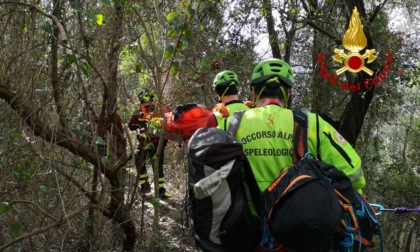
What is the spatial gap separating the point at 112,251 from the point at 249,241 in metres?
2.59

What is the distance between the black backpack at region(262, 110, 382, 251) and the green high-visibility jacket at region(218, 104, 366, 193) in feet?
0.67

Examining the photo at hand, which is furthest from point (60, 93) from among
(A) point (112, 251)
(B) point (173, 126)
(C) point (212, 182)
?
(C) point (212, 182)

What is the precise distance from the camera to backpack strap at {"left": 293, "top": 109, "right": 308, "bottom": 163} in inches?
93.8

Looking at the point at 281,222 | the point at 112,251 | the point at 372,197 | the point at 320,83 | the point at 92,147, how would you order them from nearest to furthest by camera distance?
the point at 281,222 < the point at 92,147 < the point at 112,251 < the point at 320,83 < the point at 372,197

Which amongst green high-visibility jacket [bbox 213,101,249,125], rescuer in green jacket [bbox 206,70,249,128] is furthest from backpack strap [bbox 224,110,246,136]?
rescuer in green jacket [bbox 206,70,249,128]

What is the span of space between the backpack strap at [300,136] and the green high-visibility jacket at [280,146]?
0.02 m

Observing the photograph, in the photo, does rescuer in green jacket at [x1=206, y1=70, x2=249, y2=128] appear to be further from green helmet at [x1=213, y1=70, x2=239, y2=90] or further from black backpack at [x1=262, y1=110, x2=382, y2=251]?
black backpack at [x1=262, y1=110, x2=382, y2=251]

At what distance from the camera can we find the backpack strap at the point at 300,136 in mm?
2383

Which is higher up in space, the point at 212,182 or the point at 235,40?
the point at 235,40

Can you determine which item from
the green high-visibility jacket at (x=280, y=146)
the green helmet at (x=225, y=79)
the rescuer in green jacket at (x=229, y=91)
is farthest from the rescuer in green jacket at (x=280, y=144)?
the green helmet at (x=225, y=79)

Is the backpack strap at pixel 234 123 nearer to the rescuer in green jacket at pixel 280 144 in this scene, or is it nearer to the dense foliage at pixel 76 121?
the rescuer in green jacket at pixel 280 144

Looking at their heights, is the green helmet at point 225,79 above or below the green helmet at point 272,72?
above

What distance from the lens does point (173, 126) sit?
468 centimetres

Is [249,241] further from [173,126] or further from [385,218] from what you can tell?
[385,218]
